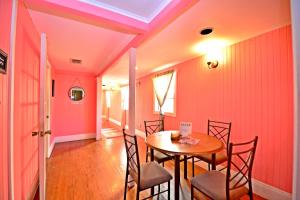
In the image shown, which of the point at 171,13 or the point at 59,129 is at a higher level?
the point at 171,13

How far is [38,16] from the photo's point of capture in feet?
5.47

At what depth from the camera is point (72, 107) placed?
15.5 feet

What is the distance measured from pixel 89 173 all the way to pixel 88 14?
2.50 meters

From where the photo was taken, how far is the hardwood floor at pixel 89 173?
1.97 metres

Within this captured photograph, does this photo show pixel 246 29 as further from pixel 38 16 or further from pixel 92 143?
pixel 92 143

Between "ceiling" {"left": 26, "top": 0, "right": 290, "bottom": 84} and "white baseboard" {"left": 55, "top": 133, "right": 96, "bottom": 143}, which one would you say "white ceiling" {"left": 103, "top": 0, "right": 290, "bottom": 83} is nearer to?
"ceiling" {"left": 26, "top": 0, "right": 290, "bottom": 84}

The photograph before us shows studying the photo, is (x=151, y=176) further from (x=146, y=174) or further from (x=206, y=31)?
(x=206, y=31)

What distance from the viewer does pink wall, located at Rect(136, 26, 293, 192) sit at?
5.83 feet

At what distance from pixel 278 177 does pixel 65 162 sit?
3629mm

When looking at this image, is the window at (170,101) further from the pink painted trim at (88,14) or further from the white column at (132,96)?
the pink painted trim at (88,14)

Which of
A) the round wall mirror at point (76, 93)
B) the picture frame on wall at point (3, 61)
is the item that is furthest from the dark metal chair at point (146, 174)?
the round wall mirror at point (76, 93)

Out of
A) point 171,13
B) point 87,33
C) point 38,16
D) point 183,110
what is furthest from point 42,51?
point 183,110

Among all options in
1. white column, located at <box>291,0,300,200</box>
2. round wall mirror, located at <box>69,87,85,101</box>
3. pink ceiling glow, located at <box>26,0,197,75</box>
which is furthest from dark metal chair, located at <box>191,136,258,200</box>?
A: round wall mirror, located at <box>69,87,85,101</box>

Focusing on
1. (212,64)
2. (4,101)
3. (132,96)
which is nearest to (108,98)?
(132,96)
